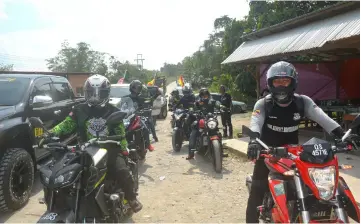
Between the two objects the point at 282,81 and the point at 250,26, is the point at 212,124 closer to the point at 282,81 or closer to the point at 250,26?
the point at 282,81

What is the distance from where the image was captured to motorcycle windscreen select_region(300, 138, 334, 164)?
2344mm

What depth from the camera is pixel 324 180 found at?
2.33m

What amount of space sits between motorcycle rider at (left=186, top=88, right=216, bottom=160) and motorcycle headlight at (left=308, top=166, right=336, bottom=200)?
5.06m

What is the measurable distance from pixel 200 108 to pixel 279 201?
5426mm

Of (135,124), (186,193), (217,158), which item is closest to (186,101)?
(135,124)

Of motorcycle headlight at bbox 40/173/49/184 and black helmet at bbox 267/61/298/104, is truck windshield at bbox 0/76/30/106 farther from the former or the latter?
black helmet at bbox 267/61/298/104

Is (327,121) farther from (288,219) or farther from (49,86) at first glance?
(49,86)

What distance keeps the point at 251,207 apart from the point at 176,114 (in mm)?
5389

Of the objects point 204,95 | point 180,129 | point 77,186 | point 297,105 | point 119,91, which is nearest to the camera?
point 77,186

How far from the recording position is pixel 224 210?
4.57 m

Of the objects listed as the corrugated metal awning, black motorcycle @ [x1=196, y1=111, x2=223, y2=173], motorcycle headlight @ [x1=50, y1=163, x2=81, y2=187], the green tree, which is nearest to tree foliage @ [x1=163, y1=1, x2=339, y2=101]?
the corrugated metal awning

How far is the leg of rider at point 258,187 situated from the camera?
3.32 m

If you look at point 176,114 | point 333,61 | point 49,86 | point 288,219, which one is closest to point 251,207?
point 288,219

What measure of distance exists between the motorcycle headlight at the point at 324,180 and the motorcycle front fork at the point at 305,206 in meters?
0.12
